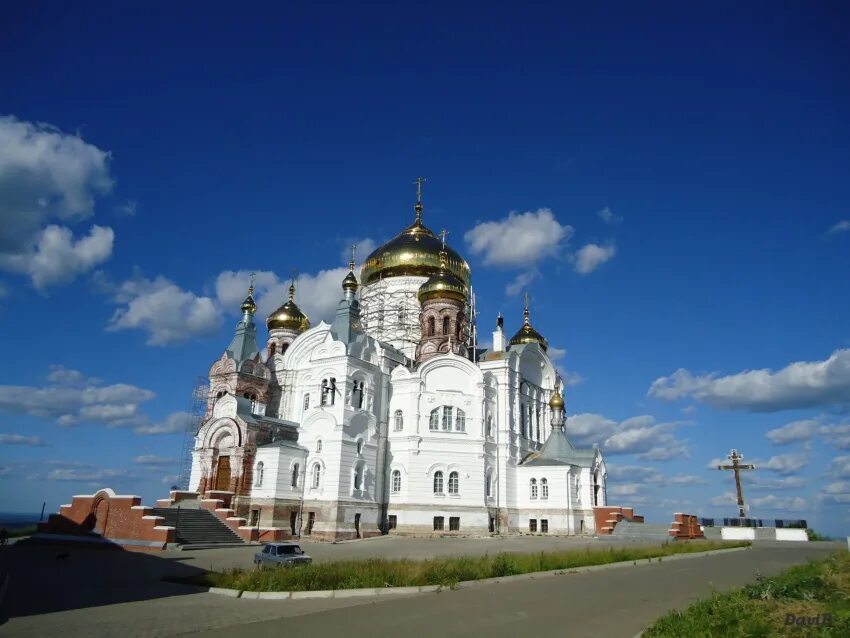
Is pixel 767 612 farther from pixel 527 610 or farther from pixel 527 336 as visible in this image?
pixel 527 336

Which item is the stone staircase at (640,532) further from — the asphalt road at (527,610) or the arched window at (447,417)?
the asphalt road at (527,610)

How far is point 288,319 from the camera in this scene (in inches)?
1633

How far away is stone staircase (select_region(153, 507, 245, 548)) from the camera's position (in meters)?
24.5

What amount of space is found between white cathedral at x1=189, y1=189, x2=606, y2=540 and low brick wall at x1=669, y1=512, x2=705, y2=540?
438 cm

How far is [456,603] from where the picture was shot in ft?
37.8

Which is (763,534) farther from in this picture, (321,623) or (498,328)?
(321,623)

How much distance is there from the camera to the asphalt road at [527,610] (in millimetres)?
9266

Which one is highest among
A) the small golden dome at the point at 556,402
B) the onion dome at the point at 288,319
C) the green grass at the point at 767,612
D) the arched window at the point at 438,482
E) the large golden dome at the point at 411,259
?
the large golden dome at the point at 411,259

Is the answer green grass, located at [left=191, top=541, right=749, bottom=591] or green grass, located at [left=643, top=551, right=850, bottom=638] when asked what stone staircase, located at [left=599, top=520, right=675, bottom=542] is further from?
green grass, located at [left=643, top=551, right=850, bottom=638]

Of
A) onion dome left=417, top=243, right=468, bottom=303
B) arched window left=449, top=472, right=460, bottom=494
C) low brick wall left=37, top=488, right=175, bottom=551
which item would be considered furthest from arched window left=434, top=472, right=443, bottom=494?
low brick wall left=37, top=488, right=175, bottom=551

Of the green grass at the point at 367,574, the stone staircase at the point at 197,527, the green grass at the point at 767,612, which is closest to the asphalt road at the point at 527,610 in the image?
the green grass at the point at 367,574

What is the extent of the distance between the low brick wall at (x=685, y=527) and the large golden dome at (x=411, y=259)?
19.1 meters

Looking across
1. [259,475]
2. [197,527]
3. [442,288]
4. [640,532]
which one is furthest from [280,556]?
[640,532]

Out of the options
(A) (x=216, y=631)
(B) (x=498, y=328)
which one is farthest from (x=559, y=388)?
(A) (x=216, y=631)
